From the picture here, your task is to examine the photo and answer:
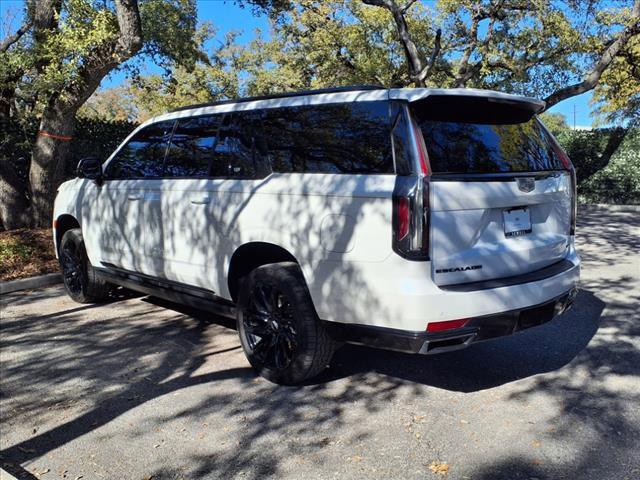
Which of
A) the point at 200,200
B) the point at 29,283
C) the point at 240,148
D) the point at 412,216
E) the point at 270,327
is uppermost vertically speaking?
the point at 240,148

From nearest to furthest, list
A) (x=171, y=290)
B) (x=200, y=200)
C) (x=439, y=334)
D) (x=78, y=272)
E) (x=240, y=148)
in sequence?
(x=439, y=334)
(x=240, y=148)
(x=200, y=200)
(x=171, y=290)
(x=78, y=272)

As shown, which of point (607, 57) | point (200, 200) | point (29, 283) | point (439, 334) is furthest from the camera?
point (607, 57)

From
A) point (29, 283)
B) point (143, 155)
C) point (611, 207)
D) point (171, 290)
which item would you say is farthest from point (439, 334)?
point (611, 207)

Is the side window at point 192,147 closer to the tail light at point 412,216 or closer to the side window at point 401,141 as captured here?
the side window at point 401,141

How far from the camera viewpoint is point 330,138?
3801 millimetres

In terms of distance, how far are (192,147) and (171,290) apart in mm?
1240

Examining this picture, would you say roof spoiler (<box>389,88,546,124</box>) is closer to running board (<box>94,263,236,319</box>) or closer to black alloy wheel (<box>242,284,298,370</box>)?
black alloy wheel (<box>242,284,298,370</box>)

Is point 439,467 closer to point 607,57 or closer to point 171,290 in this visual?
point 171,290

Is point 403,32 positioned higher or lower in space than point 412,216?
higher

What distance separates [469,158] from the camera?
3.59 m

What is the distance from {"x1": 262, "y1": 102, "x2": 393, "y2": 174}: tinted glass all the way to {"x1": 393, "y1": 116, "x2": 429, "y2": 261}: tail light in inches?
7.7

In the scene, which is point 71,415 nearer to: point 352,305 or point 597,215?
point 352,305

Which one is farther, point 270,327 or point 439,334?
point 270,327

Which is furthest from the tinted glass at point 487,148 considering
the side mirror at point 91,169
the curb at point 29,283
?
the curb at point 29,283
